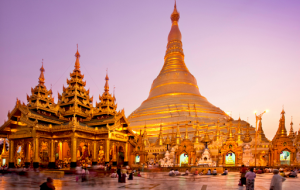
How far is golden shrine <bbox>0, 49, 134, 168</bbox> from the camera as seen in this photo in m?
25.3

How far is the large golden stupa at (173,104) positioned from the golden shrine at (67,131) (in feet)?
44.3

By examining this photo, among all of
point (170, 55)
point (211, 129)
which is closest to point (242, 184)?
point (211, 129)

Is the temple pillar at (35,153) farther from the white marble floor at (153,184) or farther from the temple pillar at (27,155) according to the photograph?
the white marble floor at (153,184)

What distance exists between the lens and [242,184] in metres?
12.4

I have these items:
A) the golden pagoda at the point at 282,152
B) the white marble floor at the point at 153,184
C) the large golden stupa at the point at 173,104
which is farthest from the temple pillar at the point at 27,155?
the golden pagoda at the point at 282,152

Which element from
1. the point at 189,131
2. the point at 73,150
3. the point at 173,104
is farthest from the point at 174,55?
the point at 73,150

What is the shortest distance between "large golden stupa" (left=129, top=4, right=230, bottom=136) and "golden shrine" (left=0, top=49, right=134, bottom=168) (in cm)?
1349

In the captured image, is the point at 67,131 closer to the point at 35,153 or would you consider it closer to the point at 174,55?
the point at 35,153

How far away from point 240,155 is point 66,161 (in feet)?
64.9

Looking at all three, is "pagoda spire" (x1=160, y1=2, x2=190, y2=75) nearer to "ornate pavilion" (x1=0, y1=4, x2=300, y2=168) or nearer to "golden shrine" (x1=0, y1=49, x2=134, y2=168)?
"ornate pavilion" (x1=0, y1=4, x2=300, y2=168)

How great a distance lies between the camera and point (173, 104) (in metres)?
48.8

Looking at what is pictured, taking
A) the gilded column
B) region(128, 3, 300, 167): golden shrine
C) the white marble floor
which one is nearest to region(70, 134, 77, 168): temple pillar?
the gilded column

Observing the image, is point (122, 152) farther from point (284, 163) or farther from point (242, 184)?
point (242, 184)

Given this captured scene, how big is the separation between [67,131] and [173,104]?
26611 mm
